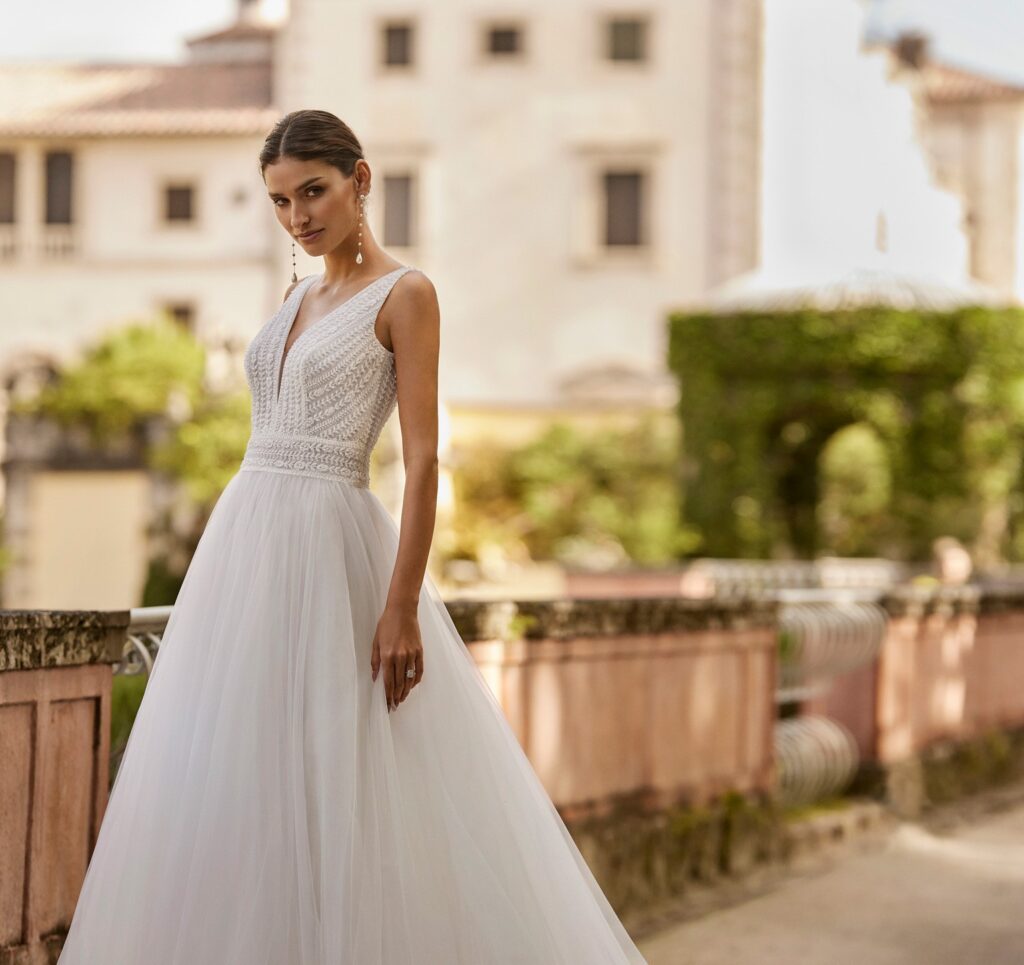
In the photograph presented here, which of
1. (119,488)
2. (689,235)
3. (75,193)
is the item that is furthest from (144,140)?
(119,488)

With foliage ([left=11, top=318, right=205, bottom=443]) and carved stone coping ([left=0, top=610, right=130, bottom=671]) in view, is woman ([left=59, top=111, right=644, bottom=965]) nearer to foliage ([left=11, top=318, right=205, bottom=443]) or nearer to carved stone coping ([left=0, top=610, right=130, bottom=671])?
carved stone coping ([left=0, top=610, right=130, bottom=671])

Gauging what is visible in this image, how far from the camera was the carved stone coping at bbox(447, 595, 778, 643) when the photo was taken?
17.9 feet

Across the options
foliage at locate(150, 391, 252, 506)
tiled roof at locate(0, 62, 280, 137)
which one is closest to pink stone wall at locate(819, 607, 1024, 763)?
foliage at locate(150, 391, 252, 506)

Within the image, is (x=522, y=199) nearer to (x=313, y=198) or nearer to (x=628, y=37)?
(x=628, y=37)

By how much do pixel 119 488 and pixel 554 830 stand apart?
19839mm

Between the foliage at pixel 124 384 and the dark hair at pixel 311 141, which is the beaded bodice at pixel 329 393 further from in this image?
the foliage at pixel 124 384

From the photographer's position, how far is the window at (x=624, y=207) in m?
32.0

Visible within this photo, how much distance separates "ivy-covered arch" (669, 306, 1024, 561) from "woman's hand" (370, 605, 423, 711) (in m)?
17.6

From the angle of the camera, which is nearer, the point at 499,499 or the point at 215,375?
the point at 215,375

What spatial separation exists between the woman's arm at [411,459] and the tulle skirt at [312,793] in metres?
0.08

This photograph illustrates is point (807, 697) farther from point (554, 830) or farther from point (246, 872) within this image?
point (246, 872)

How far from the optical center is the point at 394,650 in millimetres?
3283

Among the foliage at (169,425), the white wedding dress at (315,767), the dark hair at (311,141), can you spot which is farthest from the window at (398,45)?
the dark hair at (311,141)

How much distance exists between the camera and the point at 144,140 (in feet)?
110
